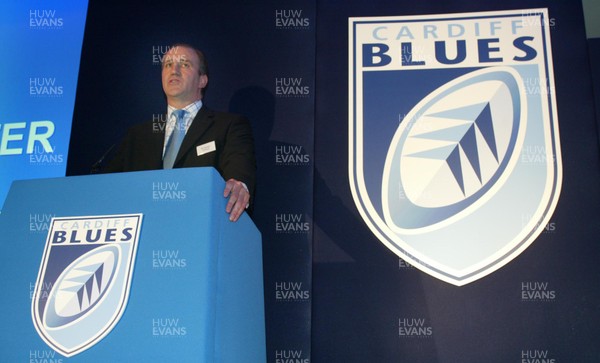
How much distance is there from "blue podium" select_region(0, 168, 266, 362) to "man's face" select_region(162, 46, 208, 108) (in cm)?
105

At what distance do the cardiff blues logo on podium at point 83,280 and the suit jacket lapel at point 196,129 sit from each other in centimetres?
88

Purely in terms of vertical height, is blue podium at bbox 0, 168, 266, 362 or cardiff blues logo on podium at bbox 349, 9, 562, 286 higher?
A: cardiff blues logo on podium at bbox 349, 9, 562, 286

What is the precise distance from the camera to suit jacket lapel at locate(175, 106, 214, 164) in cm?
262

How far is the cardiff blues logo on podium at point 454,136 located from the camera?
2.83 m

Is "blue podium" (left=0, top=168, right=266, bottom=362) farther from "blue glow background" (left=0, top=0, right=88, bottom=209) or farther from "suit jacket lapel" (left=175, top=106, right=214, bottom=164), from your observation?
"blue glow background" (left=0, top=0, right=88, bottom=209)

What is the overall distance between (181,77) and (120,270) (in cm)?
137

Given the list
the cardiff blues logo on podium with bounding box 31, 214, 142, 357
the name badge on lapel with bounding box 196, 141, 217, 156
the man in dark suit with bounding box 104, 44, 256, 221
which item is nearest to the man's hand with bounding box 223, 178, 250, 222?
the cardiff blues logo on podium with bounding box 31, 214, 142, 357

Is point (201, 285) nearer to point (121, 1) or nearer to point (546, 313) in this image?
point (546, 313)

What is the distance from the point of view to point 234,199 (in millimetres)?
1876

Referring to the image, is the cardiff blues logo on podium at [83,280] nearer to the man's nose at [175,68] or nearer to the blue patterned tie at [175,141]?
the blue patterned tie at [175,141]

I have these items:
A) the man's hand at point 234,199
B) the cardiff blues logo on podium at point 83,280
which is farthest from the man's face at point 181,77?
the cardiff blues logo on podium at point 83,280

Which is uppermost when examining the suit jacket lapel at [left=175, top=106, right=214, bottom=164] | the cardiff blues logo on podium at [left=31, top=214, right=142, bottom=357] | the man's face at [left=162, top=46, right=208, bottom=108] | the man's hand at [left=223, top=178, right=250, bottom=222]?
the man's face at [left=162, top=46, right=208, bottom=108]

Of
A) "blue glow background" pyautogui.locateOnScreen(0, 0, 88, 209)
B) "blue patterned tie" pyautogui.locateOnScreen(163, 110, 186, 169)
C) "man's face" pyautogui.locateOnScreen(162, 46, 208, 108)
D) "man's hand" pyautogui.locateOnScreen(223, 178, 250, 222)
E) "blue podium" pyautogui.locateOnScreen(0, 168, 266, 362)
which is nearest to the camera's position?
"blue podium" pyautogui.locateOnScreen(0, 168, 266, 362)

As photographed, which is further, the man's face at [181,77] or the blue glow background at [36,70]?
the blue glow background at [36,70]
